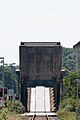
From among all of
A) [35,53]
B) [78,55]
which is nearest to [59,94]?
[35,53]

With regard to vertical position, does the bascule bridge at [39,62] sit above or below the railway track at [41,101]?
above

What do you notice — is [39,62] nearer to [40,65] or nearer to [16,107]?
[40,65]

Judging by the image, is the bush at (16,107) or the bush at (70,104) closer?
the bush at (70,104)

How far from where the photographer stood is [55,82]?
293 ft

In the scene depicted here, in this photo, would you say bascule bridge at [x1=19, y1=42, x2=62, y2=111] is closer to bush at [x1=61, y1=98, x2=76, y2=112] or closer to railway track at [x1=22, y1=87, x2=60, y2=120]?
railway track at [x1=22, y1=87, x2=60, y2=120]

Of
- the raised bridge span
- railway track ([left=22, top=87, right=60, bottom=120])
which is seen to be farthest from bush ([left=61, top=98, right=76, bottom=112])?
the raised bridge span

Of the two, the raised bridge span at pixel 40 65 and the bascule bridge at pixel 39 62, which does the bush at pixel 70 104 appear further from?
the bascule bridge at pixel 39 62

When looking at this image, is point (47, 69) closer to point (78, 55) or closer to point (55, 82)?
point (55, 82)

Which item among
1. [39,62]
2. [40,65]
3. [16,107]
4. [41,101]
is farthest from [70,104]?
[41,101]

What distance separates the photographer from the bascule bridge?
8788 centimetres

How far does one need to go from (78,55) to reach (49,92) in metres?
19.4

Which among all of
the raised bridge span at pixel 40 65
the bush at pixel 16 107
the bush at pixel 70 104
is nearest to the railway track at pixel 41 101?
the raised bridge span at pixel 40 65

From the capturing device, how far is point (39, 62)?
8931 centimetres

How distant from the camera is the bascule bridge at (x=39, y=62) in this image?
87875mm
